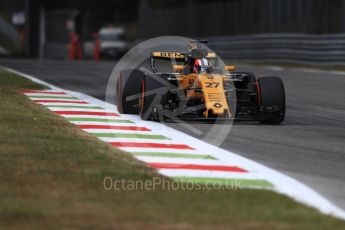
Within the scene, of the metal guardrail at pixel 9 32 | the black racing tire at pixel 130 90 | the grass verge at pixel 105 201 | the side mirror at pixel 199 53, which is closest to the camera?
the grass verge at pixel 105 201

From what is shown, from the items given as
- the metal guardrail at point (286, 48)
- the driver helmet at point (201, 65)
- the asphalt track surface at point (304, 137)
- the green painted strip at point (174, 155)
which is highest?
the driver helmet at point (201, 65)

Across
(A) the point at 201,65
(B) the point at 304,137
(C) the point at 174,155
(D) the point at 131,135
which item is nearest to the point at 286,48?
(A) the point at 201,65

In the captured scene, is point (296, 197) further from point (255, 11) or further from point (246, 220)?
point (255, 11)

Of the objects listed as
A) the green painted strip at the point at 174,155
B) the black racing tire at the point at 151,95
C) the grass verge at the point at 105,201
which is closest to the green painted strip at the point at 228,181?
the grass verge at the point at 105,201

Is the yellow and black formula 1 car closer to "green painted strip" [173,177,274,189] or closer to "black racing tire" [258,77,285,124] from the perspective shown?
"black racing tire" [258,77,285,124]

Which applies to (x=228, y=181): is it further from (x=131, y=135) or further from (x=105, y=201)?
(x=131, y=135)

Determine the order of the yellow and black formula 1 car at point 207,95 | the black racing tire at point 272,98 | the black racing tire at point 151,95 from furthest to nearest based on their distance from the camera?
the black racing tire at point 272,98
the black racing tire at point 151,95
the yellow and black formula 1 car at point 207,95

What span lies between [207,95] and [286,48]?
19.8 metres

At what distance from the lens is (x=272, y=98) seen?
12773 millimetres

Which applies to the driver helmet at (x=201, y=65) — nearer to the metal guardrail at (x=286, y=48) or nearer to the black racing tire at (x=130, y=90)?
the black racing tire at (x=130, y=90)

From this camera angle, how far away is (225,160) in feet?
30.2

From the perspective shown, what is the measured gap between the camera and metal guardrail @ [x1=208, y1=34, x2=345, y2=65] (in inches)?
1118

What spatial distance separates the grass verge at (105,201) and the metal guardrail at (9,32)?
5803 centimetres

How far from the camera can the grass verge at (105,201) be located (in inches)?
250
